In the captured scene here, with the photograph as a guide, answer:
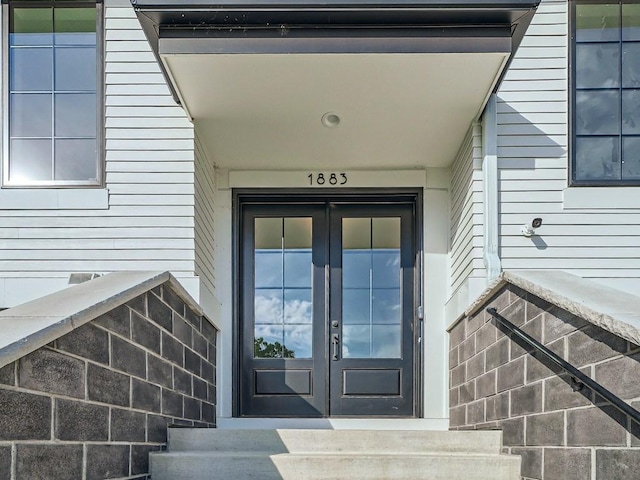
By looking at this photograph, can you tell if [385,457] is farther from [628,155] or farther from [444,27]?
[628,155]

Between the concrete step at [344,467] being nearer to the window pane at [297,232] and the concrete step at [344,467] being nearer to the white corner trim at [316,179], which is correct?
the window pane at [297,232]

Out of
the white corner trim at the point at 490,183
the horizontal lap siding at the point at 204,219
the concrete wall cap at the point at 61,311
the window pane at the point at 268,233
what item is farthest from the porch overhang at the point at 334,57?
the concrete wall cap at the point at 61,311

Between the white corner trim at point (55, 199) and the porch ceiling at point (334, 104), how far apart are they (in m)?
0.82

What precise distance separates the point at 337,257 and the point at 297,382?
102 cm

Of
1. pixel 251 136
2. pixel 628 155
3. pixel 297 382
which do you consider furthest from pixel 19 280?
pixel 628 155

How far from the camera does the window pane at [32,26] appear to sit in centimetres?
439

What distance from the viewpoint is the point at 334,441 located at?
10.0ft

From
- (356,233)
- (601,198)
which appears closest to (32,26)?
(356,233)

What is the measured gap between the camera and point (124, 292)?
2.48m

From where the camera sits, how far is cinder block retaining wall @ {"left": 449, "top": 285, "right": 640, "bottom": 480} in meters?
1.90

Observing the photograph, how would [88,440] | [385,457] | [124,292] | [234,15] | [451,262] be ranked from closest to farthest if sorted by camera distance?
[88,440] → [124,292] → [385,457] → [234,15] → [451,262]

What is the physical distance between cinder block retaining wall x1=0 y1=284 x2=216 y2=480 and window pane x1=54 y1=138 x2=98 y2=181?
4.68ft

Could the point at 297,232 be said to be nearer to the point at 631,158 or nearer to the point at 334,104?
the point at 334,104

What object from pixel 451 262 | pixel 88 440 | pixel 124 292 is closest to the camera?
pixel 88 440
